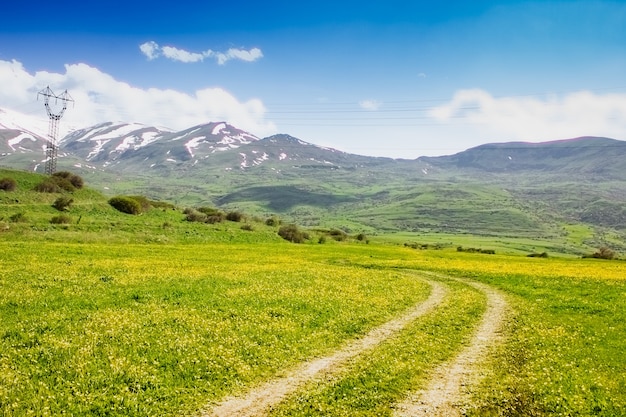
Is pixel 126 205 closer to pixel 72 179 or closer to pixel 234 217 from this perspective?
pixel 72 179

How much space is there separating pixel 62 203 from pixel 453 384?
97.9 m

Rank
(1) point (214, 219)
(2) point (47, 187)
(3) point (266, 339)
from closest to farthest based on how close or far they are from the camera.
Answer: (3) point (266, 339) → (2) point (47, 187) → (1) point (214, 219)

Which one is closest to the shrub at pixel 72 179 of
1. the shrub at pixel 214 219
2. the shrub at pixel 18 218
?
the shrub at pixel 18 218

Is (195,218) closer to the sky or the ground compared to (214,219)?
closer to the sky

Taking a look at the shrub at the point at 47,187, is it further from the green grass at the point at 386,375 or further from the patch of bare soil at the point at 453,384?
the patch of bare soil at the point at 453,384

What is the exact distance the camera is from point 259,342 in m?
23.4

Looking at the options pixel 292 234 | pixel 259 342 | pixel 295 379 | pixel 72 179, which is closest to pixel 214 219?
pixel 292 234

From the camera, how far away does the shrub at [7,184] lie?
313ft

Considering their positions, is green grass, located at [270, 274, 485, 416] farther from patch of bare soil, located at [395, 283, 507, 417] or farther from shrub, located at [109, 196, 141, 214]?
shrub, located at [109, 196, 141, 214]

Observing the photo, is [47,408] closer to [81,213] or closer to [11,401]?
[11,401]

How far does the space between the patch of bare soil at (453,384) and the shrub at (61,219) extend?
8213 cm

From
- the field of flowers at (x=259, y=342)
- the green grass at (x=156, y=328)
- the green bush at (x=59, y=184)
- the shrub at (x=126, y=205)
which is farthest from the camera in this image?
the shrub at (x=126, y=205)

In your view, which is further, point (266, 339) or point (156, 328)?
point (156, 328)

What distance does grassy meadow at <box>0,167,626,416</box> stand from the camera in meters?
16.7
